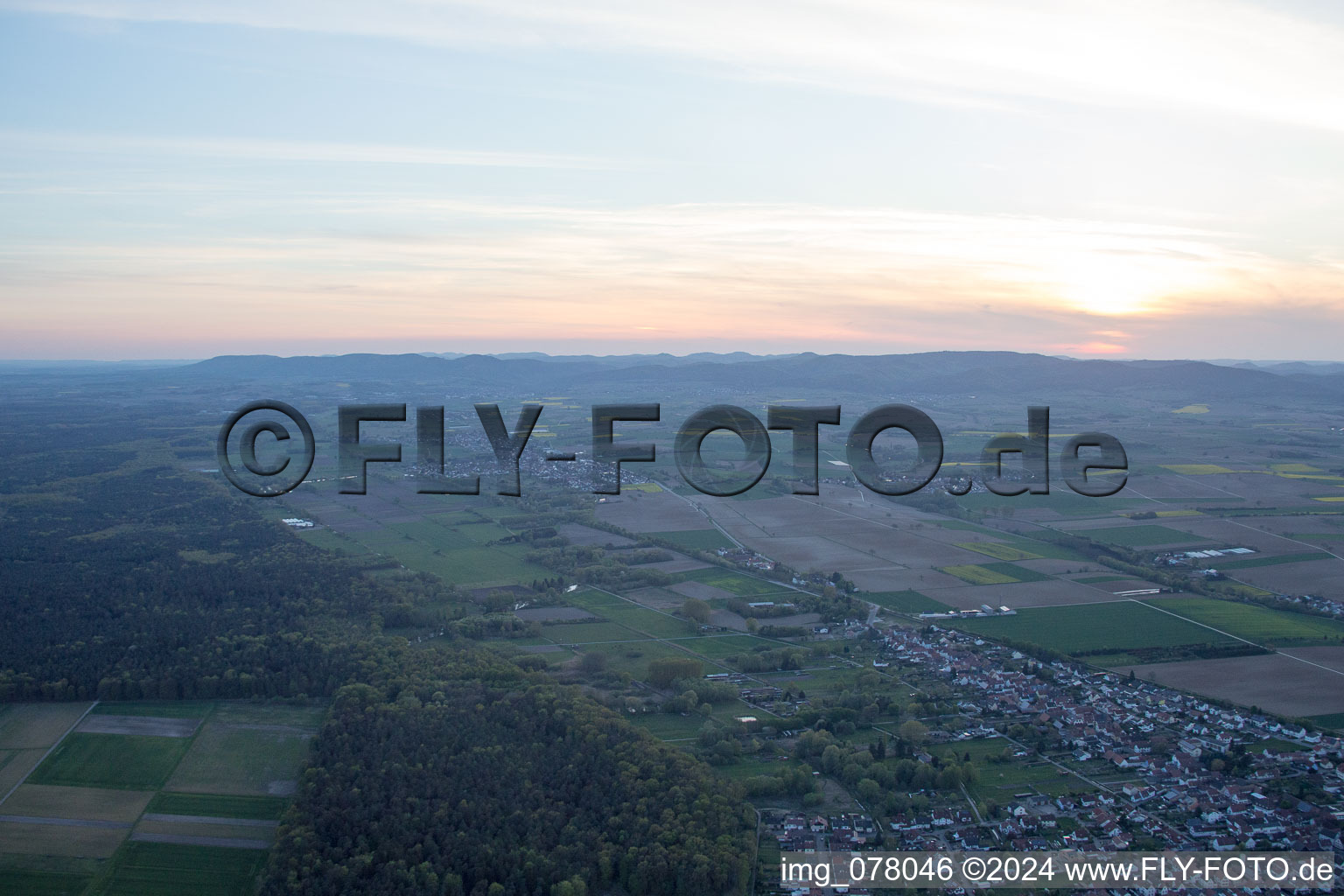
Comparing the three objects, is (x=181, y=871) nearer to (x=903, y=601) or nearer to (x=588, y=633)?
(x=588, y=633)

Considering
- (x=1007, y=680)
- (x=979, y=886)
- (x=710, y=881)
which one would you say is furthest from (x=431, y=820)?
(x=1007, y=680)

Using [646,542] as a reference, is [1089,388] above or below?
above

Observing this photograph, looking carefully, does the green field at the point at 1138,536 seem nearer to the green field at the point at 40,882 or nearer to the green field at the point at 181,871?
the green field at the point at 181,871

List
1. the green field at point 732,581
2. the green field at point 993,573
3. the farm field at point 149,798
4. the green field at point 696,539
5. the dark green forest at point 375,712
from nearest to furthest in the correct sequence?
the dark green forest at point 375,712 → the farm field at point 149,798 → the green field at point 732,581 → the green field at point 993,573 → the green field at point 696,539

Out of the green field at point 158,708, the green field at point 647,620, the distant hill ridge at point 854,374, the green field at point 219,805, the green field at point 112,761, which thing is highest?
the distant hill ridge at point 854,374

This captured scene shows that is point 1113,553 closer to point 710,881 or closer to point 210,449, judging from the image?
point 710,881

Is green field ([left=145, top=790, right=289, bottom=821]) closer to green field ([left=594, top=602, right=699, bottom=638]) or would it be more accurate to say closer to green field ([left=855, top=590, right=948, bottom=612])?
green field ([left=594, top=602, right=699, bottom=638])

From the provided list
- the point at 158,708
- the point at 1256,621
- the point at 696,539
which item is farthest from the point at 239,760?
the point at 1256,621

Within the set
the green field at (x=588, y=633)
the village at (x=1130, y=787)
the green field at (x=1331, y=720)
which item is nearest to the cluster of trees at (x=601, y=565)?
the green field at (x=588, y=633)
